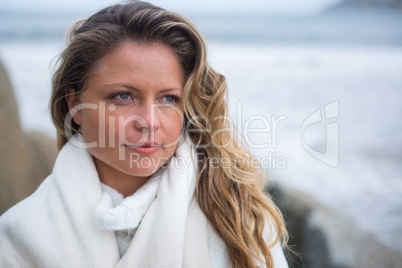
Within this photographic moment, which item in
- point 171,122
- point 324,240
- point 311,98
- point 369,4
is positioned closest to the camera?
point 171,122

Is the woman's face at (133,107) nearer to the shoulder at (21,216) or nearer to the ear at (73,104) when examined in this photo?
the ear at (73,104)

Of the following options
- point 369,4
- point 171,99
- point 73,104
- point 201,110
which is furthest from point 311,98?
point 369,4

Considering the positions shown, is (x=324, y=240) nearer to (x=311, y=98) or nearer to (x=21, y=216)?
(x=21, y=216)

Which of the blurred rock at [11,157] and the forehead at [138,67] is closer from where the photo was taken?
the forehead at [138,67]

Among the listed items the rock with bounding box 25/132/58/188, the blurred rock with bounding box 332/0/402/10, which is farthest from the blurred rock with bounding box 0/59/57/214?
the blurred rock with bounding box 332/0/402/10

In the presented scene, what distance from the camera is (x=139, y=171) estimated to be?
1.82 meters

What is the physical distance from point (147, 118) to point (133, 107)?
90mm

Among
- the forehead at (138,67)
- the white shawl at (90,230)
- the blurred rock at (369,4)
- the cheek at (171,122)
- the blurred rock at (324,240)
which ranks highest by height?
the blurred rock at (369,4)

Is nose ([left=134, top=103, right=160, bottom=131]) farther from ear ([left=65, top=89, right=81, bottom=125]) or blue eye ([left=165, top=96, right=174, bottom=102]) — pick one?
ear ([left=65, top=89, right=81, bottom=125])

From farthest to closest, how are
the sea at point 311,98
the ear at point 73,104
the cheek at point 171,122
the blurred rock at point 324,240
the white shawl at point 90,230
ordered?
the sea at point 311,98 → the blurred rock at point 324,240 → the ear at point 73,104 → the cheek at point 171,122 → the white shawl at point 90,230

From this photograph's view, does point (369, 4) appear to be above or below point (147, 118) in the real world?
above

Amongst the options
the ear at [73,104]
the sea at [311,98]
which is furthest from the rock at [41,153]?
the ear at [73,104]

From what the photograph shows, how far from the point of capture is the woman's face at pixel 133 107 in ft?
5.80

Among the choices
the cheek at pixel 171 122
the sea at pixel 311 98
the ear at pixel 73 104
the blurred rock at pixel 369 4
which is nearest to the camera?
the cheek at pixel 171 122
